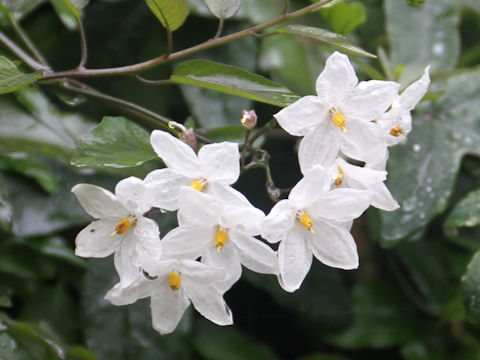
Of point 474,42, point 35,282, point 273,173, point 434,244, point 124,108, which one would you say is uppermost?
point 124,108

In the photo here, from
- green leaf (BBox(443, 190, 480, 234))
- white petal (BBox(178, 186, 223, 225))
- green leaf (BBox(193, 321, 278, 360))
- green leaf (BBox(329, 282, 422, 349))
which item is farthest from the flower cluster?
green leaf (BBox(329, 282, 422, 349))

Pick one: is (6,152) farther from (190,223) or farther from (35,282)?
(190,223)

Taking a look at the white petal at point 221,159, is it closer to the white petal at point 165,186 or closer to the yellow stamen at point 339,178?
the white petal at point 165,186

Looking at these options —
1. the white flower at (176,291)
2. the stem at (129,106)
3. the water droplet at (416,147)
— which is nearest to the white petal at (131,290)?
the white flower at (176,291)

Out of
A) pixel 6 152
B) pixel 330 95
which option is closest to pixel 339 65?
pixel 330 95

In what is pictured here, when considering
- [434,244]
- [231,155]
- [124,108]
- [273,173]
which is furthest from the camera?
[434,244]

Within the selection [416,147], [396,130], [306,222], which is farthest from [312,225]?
[416,147]

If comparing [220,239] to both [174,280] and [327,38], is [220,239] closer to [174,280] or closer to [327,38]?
[174,280]
